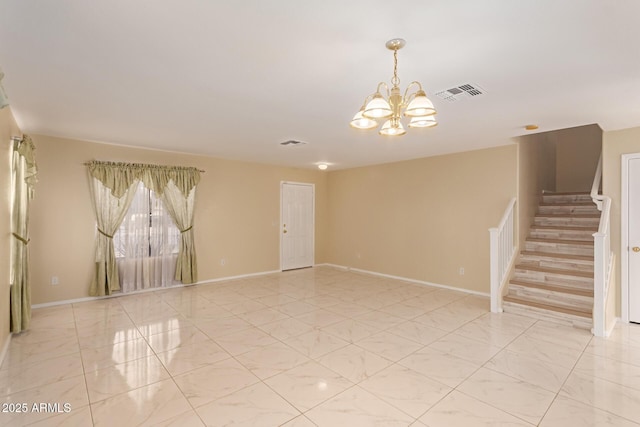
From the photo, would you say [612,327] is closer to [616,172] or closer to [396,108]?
[616,172]

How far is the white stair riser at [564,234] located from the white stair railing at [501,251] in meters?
0.72

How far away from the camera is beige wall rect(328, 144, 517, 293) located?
17.1 feet

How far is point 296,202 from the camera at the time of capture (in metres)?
7.58

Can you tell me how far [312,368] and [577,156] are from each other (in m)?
7.18

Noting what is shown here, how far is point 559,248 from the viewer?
4.93 meters

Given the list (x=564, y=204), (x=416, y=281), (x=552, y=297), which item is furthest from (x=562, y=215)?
(x=416, y=281)

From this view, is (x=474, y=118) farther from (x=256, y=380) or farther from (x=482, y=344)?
(x=256, y=380)

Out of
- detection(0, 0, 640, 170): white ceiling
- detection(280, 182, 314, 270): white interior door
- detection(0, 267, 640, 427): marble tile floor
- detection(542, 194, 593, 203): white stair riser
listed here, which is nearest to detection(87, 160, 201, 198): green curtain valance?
detection(0, 0, 640, 170): white ceiling

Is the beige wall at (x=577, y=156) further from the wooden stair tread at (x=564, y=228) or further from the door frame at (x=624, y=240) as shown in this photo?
the door frame at (x=624, y=240)

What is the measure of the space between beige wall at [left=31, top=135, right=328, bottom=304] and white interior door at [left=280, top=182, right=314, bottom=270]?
6.7 inches

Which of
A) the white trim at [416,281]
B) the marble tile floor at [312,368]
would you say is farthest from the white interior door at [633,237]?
the white trim at [416,281]

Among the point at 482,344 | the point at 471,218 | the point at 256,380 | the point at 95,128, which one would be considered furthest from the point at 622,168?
the point at 95,128

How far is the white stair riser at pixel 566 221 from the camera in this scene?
517 centimetres

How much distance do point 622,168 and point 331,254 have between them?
5651 millimetres
